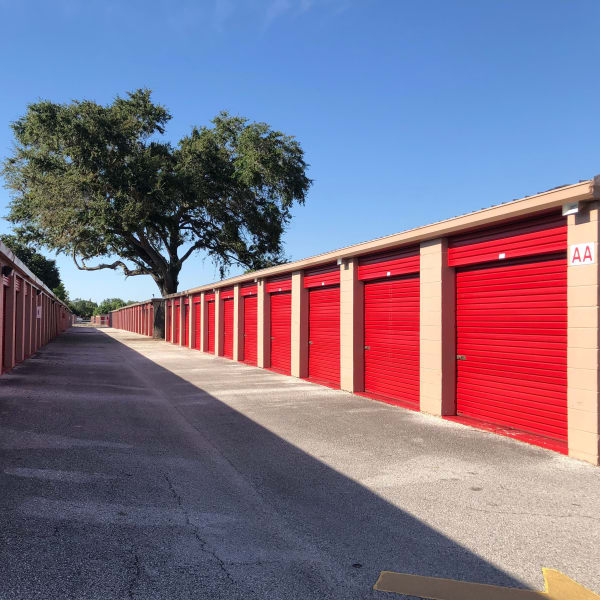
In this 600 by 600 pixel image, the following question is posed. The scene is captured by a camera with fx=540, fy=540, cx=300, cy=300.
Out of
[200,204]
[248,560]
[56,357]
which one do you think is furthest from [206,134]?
[248,560]

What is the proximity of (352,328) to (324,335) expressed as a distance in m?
2.09

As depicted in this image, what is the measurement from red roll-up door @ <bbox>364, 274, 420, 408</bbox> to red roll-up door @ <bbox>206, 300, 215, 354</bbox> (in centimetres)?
1602

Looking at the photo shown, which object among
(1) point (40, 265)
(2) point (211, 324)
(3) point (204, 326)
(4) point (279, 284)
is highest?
(1) point (40, 265)

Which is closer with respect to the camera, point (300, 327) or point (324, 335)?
point (324, 335)

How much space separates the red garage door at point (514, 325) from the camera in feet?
25.2

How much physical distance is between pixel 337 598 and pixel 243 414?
6.67 m

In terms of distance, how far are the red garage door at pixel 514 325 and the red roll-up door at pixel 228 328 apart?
15421mm

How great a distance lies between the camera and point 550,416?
7801mm

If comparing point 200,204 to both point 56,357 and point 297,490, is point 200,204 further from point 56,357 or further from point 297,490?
point 297,490

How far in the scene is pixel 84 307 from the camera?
169250 millimetres

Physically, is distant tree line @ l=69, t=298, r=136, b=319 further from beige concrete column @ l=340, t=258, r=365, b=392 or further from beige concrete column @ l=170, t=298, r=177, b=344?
beige concrete column @ l=340, t=258, r=365, b=392

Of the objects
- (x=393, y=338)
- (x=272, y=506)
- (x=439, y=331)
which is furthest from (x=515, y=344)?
(x=272, y=506)

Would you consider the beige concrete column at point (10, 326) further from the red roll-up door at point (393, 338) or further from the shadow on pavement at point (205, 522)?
the red roll-up door at point (393, 338)

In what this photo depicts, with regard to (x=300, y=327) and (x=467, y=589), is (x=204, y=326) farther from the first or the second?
(x=467, y=589)
